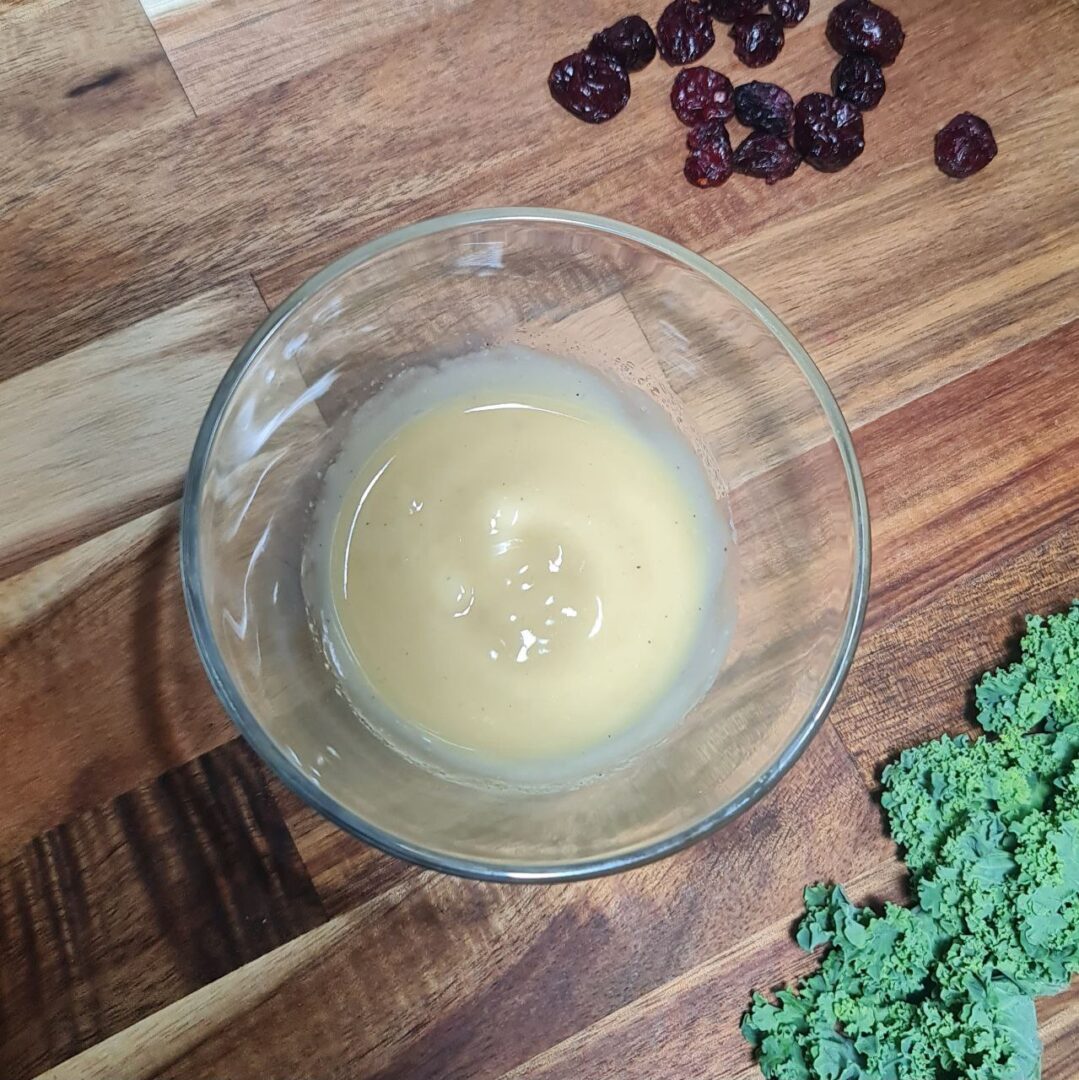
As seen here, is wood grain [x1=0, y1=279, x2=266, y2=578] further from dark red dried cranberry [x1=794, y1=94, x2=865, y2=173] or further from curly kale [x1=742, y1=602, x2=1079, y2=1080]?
curly kale [x1=742, y1=602, x2=1079, y2=1080]

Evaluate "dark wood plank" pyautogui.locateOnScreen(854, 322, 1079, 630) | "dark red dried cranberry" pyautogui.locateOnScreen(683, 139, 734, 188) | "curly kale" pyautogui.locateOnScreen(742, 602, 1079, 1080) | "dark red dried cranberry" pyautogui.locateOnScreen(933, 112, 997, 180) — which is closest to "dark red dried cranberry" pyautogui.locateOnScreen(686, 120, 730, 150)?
"dark red dried cranberry" pyautogui.locateOnScreen(683, 139, 734, 188)

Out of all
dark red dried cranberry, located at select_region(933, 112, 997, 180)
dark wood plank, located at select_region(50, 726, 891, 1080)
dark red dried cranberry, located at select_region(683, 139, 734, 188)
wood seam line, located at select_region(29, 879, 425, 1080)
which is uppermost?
dark red dried cranberry, located at select_region(683, 139, 734, 188)

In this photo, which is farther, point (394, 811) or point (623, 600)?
point (623, 600)

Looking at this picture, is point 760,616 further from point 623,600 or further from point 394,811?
point 394,811

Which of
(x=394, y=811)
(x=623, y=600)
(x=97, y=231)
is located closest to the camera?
(x=394, y=811)

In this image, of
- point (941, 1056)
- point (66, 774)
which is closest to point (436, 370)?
point (66, 774)

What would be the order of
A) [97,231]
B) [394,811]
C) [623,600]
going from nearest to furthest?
[394,811] → [623,600] → [97,231]
